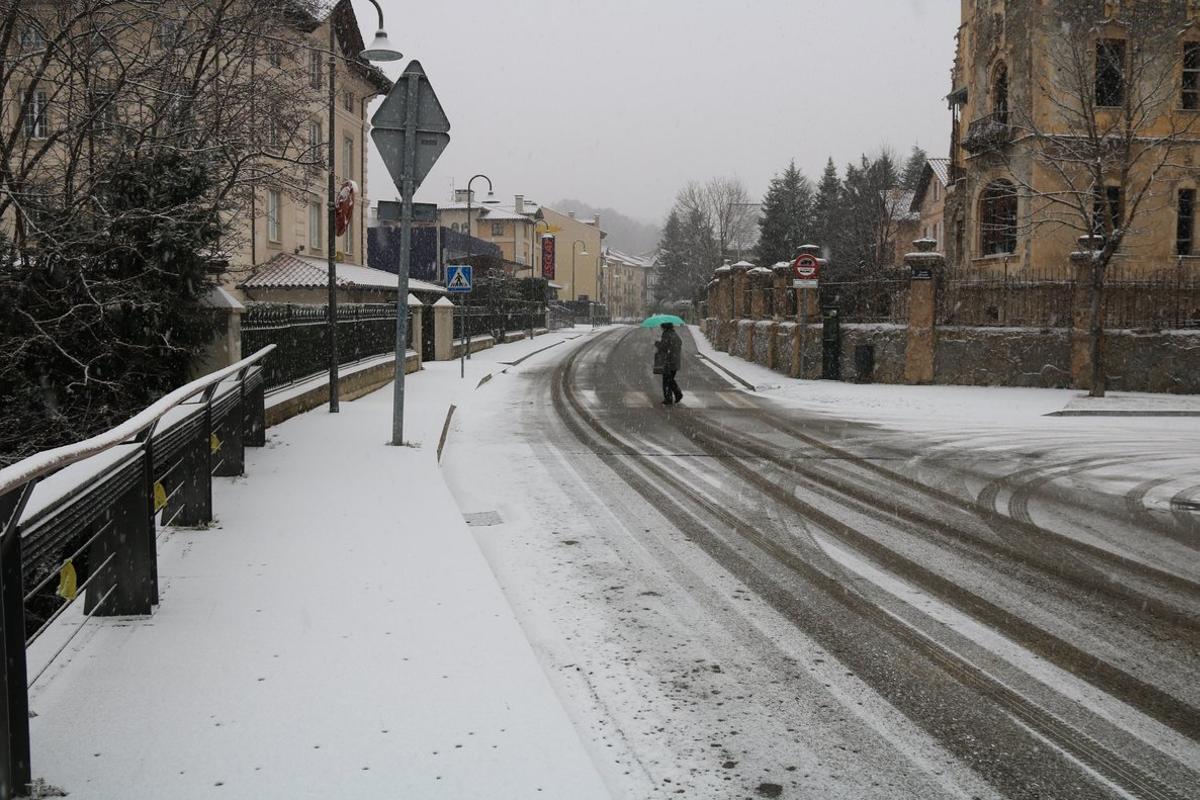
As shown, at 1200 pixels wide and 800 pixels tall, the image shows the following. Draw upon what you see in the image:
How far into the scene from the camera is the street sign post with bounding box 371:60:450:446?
10.4 m

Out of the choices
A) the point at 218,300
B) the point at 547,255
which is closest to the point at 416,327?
the point at 218,300

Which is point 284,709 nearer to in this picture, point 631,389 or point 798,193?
point 631,389

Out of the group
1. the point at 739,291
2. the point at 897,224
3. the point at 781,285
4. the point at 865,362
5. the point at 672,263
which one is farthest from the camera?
the point at 672,263

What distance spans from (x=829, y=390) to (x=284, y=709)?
60.3 feet

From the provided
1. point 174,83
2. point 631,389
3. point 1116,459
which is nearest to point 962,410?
point 1116,459

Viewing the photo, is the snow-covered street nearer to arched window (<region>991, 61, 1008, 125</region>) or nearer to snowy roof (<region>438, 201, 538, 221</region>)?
arched window (<region>991, 61, 1008, 125</region>)

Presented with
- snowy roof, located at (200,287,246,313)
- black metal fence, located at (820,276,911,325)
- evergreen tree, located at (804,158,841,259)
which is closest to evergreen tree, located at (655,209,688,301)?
evergreen tree, located at (804,158,841,259)

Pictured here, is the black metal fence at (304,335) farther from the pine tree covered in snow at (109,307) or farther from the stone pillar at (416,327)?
the pine tree covered in snow at (109,307)

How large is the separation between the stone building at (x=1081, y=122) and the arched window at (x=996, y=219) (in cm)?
7

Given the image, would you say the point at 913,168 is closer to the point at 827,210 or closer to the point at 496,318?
the point at 827,210

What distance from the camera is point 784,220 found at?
6850 centimetres

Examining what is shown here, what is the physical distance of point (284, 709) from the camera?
154 inches

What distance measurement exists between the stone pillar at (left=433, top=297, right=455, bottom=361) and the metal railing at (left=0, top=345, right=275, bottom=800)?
19.5 m

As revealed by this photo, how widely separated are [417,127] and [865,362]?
47.3ft
